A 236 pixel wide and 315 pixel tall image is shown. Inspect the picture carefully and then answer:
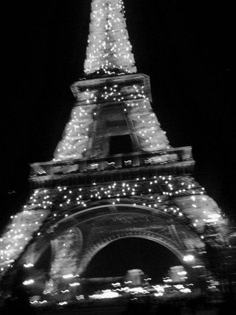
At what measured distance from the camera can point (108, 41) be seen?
64.4ft

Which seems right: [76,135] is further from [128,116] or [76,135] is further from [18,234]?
[18,234]

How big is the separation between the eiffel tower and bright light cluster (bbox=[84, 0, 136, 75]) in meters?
0.05

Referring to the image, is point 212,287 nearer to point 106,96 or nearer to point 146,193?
point 146,193

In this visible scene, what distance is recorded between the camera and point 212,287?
356 inches

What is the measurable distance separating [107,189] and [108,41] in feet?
31.9

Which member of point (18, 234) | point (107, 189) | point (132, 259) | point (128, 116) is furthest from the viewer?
point (132, 259)

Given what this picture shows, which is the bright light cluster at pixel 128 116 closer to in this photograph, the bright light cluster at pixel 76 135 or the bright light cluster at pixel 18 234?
the bright light cluster at pixel 76 135

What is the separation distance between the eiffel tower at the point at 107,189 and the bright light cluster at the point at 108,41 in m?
0.05

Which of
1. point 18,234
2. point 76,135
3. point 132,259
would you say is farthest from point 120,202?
point 132,259

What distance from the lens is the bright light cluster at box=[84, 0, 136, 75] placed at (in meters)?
18.6

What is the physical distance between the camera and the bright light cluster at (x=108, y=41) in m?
18.6

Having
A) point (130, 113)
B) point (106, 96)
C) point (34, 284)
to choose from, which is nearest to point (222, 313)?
point (34, 284)

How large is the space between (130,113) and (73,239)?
6165 millimetres

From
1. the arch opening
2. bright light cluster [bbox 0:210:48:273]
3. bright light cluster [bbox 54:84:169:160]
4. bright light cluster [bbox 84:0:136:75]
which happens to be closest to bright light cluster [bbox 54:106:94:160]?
bright light cluster [bbox 54:84:169:160]
